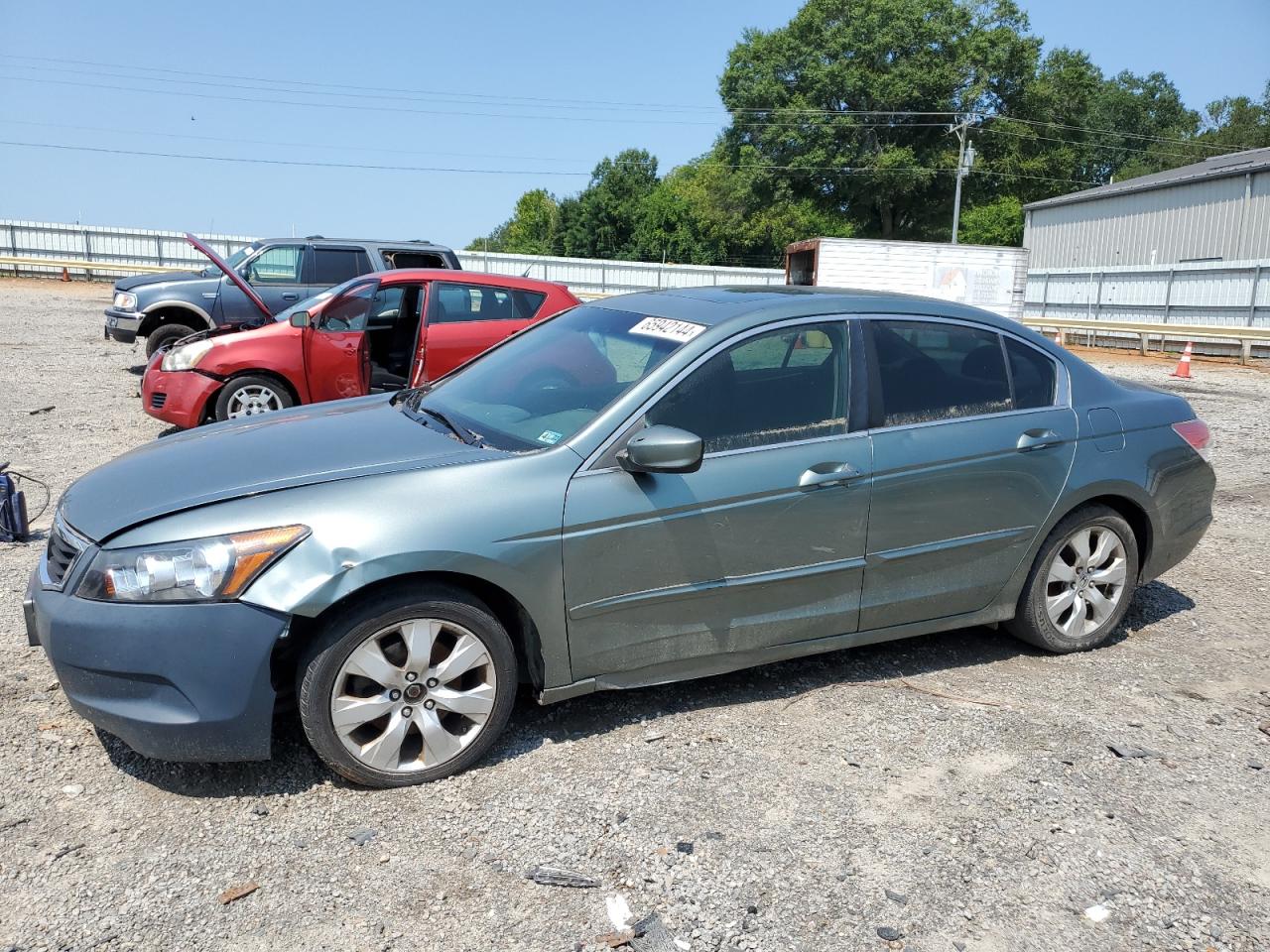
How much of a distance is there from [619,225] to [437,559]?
213 feet

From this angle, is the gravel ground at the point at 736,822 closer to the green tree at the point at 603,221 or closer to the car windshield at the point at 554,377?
the car windshield at the point at 554,377

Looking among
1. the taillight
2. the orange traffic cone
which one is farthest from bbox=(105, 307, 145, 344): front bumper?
the orange traffic cone

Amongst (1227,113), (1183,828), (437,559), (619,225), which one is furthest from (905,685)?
(1227,113)

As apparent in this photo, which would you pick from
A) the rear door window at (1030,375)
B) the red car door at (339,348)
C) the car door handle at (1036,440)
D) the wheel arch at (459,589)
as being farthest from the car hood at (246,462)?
the red car door at (339,348)

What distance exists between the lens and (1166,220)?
35.3 metres

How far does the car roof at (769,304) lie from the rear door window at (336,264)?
935 centimetres

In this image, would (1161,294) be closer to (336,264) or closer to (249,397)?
(336,264)

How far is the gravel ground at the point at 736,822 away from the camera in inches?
107

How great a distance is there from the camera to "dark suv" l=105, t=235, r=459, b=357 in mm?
12492

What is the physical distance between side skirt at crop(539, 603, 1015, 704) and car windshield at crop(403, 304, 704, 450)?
0.89 metres

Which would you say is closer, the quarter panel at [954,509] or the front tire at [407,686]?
the front tire at [407,686]

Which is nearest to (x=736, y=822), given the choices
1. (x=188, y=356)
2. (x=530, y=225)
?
(x=188, y=356)

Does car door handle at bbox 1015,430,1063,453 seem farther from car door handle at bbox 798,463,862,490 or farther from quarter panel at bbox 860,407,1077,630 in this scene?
car door handle at bbox 798,463,862,490

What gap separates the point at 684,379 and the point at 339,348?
5.54 m
